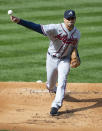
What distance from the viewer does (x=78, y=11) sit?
11727 millimetres

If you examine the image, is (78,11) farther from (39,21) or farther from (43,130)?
(43,130)

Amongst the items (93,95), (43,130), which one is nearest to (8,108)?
(43,130)

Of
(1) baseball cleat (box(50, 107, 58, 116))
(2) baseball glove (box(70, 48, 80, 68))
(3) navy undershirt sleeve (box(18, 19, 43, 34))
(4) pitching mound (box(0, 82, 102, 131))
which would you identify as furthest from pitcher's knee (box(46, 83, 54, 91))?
(3) navy undershirt sleeve (box(18, 19, 43, 34))

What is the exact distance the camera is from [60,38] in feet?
21.1

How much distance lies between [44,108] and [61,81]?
2.00ft

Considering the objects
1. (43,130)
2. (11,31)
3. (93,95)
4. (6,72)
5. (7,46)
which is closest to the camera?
(43,130)

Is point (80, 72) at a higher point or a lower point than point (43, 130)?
lower

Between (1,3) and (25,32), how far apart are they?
2.16m

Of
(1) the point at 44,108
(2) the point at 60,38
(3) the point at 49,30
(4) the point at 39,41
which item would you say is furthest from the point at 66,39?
(4) the point at 39,41

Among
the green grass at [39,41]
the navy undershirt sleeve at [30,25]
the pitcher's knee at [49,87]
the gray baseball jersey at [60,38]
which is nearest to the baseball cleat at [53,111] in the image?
the pitcher's knee at [49,87]

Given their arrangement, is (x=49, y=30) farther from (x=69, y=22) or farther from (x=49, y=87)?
(x=49, y=87)

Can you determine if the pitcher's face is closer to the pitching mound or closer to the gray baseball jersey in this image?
the gray baseball jersey

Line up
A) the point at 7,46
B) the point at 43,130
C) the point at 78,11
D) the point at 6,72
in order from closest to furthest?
the point at 43,130, the point at 6,72, the point at 7,46, the point at 78,11

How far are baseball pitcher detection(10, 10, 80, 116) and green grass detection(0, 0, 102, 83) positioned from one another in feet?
5.25
